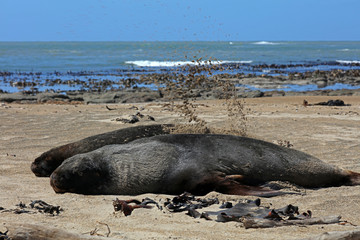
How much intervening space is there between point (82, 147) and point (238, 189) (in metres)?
2.76

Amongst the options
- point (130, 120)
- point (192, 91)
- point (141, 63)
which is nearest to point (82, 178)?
point (130, 120)

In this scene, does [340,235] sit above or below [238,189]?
above

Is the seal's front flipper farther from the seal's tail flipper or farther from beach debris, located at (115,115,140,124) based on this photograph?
beach debris, located at (115,115,140,124)

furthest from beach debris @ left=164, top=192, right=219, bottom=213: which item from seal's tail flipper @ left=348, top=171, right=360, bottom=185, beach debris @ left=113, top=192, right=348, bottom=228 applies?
seal's tail flipper @ left=348, top=171, right=360, bottom=185

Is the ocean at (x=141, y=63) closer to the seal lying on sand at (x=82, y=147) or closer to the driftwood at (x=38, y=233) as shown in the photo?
the seal lying on sand at (x=82, y=147)

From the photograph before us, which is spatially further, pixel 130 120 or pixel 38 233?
pixel 130 120

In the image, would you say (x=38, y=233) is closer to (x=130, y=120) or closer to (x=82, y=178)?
(x=82, y=178)

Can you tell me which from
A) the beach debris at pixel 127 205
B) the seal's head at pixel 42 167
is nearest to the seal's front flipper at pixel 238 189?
the beach debris at pixel 127 205

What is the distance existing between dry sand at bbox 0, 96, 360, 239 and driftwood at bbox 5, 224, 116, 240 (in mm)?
523

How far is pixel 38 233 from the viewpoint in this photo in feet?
11.2

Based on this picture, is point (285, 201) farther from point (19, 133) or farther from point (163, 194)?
point (19, 133)

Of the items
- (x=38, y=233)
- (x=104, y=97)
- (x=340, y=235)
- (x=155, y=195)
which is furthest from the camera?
(x=104, y=97)

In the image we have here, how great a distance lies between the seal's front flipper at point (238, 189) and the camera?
529 centimetres

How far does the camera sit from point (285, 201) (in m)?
5.08
